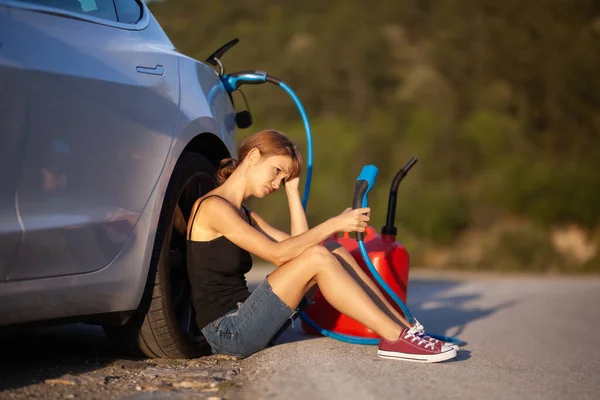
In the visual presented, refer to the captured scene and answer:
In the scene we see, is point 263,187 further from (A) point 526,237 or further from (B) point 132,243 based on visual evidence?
(A) point 526,237

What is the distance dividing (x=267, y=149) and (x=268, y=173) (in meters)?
0.12

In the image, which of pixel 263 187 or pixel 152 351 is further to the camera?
pixel 263 187

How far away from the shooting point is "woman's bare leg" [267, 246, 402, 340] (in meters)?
3.61

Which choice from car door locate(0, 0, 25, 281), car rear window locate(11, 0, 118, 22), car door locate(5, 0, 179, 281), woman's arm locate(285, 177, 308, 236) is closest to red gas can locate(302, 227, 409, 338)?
woman's arm locate(285, 177, 308, 236)

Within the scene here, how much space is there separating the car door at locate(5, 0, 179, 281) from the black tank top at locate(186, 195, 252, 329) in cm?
50

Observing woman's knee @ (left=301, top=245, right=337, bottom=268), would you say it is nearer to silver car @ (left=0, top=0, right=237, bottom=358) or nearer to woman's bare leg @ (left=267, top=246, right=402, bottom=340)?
woman's bare leg @ (left=267, top=246, right=402, bottom=340)

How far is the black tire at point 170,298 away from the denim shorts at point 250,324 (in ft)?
0.45

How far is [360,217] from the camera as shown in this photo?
3643 millimetres

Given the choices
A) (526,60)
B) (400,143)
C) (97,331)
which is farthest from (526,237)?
(526,60)

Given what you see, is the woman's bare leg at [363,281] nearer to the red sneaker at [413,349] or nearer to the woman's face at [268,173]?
the red sneaker at [413,349]

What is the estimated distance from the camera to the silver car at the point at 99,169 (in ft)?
8.61

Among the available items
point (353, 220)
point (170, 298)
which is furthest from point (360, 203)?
point (170, 298)

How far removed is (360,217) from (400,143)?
22.4 m

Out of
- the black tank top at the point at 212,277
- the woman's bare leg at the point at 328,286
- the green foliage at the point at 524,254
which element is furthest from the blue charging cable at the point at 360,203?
the green foliage at the point at 524,254
